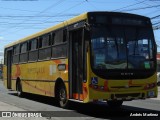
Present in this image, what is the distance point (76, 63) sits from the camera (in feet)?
45.3

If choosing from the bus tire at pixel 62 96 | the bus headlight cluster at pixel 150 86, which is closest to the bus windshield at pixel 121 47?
the bus headlight cluster at pixel 150 86

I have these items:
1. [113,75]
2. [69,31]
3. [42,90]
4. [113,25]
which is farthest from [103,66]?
[42,90]

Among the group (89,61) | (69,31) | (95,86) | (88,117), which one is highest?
(69,31)

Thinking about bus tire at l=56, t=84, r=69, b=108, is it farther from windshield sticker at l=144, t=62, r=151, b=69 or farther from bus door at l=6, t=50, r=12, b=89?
bus door at l=6, t=50, r=12, b=89

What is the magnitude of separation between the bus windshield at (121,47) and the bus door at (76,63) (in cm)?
92

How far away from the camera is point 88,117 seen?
12602mm

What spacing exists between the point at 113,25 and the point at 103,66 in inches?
57.1

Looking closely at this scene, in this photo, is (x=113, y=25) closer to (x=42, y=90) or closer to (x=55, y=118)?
(x=55, y=118)

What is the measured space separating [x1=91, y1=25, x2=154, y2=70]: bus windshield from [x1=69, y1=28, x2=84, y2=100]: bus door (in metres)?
0.92

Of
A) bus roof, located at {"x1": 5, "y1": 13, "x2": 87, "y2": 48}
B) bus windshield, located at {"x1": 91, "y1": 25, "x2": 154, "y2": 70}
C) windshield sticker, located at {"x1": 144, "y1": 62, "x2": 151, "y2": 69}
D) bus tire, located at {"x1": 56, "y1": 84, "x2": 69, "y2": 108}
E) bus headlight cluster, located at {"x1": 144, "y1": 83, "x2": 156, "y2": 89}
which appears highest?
bus roof, located at {"x1": 5, "y1": 13, "x2": 87, "y2": 48}

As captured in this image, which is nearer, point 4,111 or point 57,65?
point 4,111

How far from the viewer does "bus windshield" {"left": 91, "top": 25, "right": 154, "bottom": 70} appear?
12.5 meters

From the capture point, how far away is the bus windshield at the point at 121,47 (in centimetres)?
1247

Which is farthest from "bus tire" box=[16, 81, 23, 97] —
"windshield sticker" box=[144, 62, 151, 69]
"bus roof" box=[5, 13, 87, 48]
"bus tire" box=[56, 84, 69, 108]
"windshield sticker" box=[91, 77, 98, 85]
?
"windshield sticker" box=[144, 62, 151, 69]
